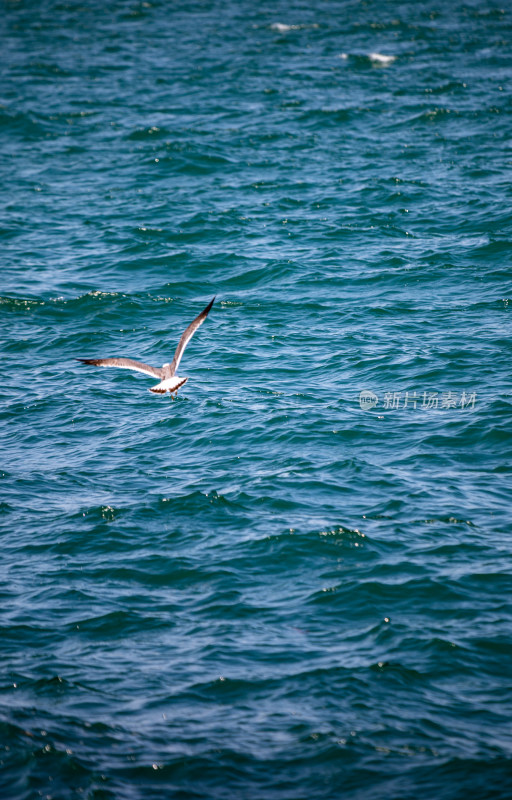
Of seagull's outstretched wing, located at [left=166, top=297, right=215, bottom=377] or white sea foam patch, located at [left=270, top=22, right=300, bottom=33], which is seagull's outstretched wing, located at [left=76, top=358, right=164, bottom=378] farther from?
white sea foam patch, located at [left=270, top=22, right=300, bottom=33]

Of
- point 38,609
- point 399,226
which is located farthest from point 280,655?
point 399,226

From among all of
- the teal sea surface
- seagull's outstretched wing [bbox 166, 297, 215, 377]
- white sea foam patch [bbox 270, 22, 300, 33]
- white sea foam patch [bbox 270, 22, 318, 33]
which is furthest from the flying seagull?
white sea foam patch [bbox 270, 22, 318, 33]

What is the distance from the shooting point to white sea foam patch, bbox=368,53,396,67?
5862 cm

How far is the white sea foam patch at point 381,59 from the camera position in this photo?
5862 centimetres

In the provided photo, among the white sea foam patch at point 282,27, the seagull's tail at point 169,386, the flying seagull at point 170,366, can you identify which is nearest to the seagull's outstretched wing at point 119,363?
the flying seagull at point 170,366

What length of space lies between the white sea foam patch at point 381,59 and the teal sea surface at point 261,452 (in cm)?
723

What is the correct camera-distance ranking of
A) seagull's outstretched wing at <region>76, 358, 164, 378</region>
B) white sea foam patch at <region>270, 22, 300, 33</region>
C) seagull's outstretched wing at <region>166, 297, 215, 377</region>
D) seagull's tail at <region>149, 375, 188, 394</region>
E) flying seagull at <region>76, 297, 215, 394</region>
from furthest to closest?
white sea foam patch at <region>270, 22, 300, 33</region>
seagull's tail at <region>149, 375, 188, 394</region>
seagull's outstretched wing at <region>166, 297, 215, 377</region>
flying seagull at <region>76, 297, 215, 394</region>
seagull's outstretched wing at <region>76, 358, 164, 378</region>

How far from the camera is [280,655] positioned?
1631 centimetres

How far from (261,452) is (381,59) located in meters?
44.4

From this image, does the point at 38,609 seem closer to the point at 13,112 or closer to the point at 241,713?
the point at 241,713

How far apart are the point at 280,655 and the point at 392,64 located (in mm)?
51113

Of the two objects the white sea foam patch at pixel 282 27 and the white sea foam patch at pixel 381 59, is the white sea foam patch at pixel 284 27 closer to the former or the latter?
the white sea foam patch at pixel 282 27

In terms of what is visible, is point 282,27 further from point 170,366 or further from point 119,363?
point 119,363

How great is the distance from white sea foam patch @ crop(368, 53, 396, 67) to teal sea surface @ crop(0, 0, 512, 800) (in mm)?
7235
